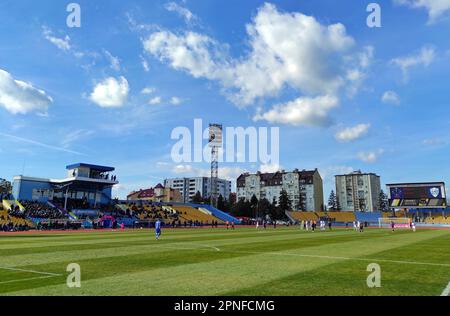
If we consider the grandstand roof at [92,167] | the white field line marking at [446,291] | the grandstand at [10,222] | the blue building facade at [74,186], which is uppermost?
the grandstand roof at [92,167]

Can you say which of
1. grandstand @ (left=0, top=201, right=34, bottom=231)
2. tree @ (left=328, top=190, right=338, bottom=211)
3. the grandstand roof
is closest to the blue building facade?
the grandstand roof

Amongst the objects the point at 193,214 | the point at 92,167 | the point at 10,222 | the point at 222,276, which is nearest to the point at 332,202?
the point at 193,214

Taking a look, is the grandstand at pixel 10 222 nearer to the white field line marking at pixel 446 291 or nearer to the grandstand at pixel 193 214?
the grandstand at pixel 193 214

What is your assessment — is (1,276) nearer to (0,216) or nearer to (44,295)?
(44,295)

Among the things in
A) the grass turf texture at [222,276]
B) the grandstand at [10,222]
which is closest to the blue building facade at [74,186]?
the grandstand at [10,222]

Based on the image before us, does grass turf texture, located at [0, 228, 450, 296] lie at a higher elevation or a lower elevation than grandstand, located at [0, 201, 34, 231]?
lower

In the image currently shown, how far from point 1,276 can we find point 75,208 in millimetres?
68378

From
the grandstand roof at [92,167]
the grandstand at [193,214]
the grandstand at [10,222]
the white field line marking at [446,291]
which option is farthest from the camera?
the grandstand at [193,214]

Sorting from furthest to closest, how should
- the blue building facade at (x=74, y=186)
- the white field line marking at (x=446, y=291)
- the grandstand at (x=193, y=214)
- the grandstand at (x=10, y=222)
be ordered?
the grandstand at (x=193, y=214), the blue building facade at (x=74, y=186), the grandstand at (x=10, y=222), the white field line marking at (x=446, y=291)

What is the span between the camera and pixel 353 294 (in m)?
9.04

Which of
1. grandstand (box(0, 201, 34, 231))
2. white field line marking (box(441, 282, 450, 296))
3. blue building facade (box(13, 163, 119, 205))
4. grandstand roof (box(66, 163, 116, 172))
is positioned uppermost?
grandstand roof (box(66, 163, 116, 172))

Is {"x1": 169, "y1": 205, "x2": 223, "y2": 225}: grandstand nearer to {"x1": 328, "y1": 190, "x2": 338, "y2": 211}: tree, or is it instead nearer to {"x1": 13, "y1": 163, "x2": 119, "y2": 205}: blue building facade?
{"x1": 13, "y1": 163, "x2": 119, "y2": 205}: blue building facade

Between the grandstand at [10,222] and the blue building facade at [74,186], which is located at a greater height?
the blue building facade at [74,186]
